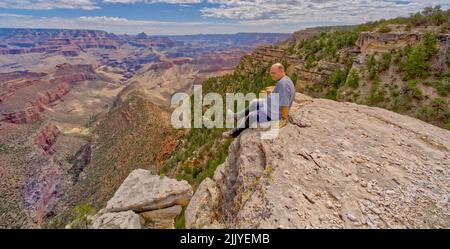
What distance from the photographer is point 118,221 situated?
8328 mm

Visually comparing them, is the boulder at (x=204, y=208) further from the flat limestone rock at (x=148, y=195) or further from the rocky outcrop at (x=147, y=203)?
the flat limestone rock at (x=148, y=195)

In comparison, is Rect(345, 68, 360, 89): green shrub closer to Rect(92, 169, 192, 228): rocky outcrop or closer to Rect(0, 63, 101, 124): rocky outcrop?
Rect(92, 169, 192, 228): rocky outcrop

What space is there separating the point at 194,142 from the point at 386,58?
2339 cm

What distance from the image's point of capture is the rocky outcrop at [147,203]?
875 cm

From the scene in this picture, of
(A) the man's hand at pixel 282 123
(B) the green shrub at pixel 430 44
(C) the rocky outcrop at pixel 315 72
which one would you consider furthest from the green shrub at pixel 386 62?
(A) the man's hand at pixel 282 123

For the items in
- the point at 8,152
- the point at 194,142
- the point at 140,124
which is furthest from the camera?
the point at 8,152

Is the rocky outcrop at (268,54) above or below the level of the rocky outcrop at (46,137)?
above

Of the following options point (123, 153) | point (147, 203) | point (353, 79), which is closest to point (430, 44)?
point (353, 79)

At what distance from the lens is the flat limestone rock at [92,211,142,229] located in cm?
809

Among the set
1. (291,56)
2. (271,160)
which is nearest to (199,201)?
(271,160)

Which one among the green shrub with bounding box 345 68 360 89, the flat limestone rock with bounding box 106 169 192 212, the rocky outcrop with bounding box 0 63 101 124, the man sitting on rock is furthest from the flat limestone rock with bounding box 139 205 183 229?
the rocky outcrop with bounding box 0 63 101 124

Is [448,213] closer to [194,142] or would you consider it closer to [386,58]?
[386,58]

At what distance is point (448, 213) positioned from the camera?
4773 mm

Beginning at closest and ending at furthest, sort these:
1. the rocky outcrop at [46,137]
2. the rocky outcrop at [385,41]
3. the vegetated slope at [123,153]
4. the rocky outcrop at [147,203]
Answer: the rocky outcrop at [147,203]
the rocky outcrop at [385,41]
the vegetated slope at [123,153]
the rocky outcrop at [46,137]
